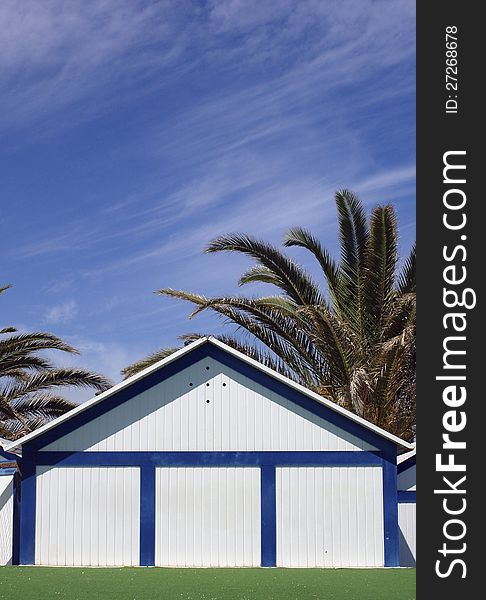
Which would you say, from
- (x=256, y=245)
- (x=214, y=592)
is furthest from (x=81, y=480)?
(x=256, y=245)

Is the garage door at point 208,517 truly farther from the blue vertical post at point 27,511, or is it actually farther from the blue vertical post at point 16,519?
the blue vertical post at point 16,519

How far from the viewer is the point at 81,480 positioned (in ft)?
76.9

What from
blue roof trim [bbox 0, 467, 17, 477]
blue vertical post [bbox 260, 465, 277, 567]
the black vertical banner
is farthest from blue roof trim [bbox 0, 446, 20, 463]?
the black vertical banner

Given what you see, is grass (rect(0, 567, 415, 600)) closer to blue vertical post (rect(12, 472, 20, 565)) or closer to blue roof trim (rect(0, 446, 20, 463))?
blue vertical post (rect(12, 472, 20, 565))

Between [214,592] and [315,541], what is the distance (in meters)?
6.59

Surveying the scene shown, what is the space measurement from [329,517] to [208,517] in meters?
2.83

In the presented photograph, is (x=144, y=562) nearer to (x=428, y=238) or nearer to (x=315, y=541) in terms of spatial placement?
(x=315, y=541)

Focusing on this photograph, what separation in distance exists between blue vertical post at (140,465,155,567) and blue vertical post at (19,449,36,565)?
253cm

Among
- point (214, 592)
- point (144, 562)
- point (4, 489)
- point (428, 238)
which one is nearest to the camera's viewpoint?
point (428, 238)

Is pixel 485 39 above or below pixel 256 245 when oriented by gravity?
below

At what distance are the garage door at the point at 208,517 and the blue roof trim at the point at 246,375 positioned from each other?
1.95 m

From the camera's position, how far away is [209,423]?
2359 centimetres

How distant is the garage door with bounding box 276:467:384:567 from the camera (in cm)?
2320

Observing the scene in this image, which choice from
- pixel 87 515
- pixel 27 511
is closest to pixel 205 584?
pixel 87 515
